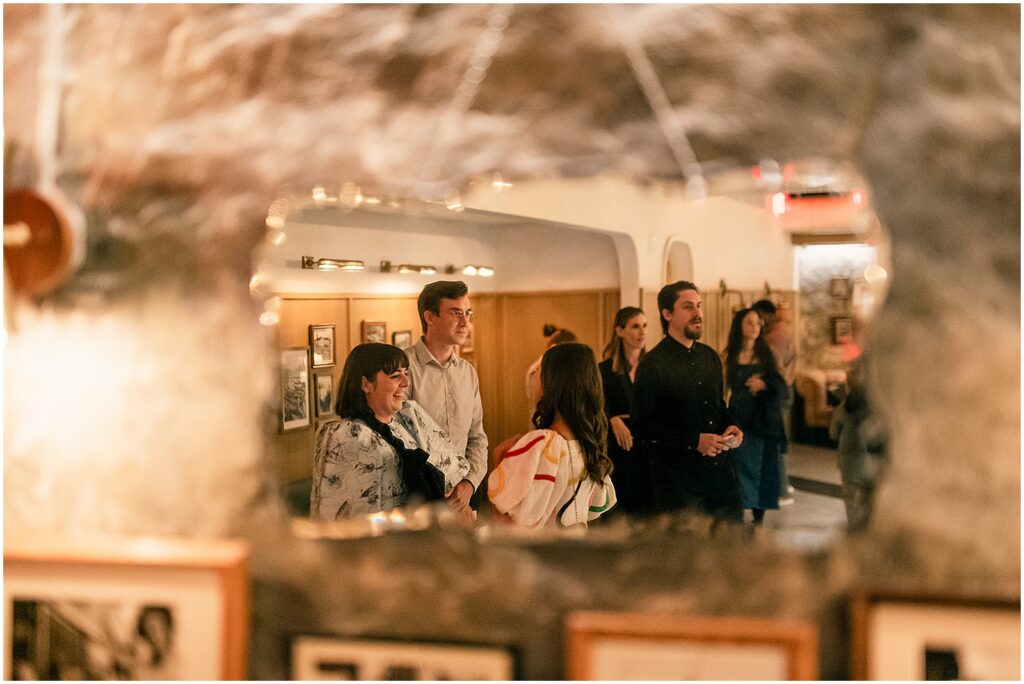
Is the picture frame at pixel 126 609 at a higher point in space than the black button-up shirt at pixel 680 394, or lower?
lower

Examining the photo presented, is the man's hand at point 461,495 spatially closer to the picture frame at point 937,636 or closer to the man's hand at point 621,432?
the man's hand at point 621,432

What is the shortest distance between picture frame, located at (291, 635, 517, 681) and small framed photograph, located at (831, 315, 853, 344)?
1.73ft

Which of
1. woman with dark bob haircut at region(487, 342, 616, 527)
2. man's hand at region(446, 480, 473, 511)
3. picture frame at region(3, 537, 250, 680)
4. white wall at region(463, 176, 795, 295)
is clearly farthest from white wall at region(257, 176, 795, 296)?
picture frame at region(3, 537, 250, 680)

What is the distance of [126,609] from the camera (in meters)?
0.96

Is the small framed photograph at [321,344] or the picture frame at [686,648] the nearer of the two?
the picture frame at [686,648]

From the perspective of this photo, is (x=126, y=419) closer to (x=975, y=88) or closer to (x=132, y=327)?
(x=132, y=327)

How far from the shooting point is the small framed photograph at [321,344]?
981 mm

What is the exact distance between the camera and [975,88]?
0.84 metres

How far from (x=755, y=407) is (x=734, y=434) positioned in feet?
0.13

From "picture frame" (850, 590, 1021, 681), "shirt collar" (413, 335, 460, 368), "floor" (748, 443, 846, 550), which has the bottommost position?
"picture frame" (850, 590, 1021, 681)

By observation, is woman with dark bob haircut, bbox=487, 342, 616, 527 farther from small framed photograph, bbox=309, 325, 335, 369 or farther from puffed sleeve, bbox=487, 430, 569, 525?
small framed photograph, bbox=309, 325, 335, 369

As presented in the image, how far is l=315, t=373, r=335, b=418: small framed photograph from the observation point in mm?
997

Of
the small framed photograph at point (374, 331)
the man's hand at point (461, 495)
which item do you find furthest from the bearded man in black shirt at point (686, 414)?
the small framed photograph at point (374, 331)

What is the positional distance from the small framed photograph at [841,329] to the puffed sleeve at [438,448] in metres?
0.46
